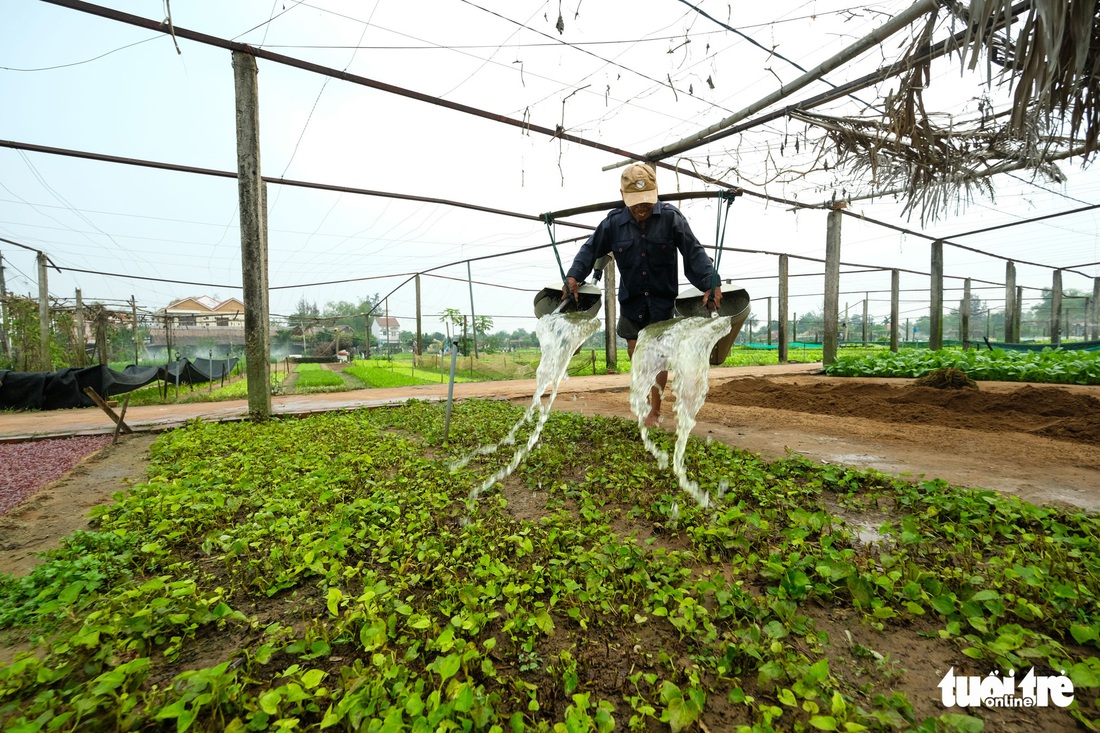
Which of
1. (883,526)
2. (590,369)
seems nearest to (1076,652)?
(883,526)

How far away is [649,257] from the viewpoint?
4.11 metres

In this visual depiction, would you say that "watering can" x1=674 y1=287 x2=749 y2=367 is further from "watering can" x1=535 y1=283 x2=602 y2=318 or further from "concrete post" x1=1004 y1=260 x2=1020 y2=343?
"concrete post" x1=1004 y1=260 x2=1020 y2=343

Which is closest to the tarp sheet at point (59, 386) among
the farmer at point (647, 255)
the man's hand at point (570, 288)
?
the man's hand at point (570, 288)

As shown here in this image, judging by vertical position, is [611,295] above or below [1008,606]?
above

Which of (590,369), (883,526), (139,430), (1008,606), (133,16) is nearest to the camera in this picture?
(1008,606)

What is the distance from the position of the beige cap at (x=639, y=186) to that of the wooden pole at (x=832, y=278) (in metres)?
8.16

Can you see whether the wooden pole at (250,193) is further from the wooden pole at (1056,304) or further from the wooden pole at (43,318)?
the wooden pole at (1056,304)

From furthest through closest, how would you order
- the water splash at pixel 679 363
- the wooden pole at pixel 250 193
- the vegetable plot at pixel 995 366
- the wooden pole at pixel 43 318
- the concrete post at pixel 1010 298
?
the concrete post at pixel 1010 298 < the wooden pole at pixel 43 318 < the vegetable plot at pixel 995 366 < the wooden pole at pixel 250 193 < the water splash at pixel 679 363

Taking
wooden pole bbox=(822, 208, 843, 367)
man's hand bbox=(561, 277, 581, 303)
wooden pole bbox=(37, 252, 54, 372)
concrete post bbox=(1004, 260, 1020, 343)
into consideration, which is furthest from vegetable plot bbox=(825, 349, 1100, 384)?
wooden pole bbox=(37, 252, 54, 372)

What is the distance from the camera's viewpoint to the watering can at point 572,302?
14.2 feet

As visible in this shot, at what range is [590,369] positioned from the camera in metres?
12.5

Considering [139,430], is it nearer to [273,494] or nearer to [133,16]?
[273,494]

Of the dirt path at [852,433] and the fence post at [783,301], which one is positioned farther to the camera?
the fence post at [783,301]

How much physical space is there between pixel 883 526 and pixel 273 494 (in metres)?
3.26
